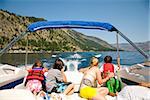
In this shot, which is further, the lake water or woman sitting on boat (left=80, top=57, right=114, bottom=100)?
the lake water

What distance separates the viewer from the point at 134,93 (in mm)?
2729

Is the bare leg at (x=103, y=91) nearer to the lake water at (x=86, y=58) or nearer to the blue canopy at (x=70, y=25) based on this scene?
the lake water at (x=86, y=58)

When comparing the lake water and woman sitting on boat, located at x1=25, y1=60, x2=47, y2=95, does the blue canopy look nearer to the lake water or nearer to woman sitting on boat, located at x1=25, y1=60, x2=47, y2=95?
the lake water

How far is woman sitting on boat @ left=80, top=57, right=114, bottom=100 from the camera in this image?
128 inches

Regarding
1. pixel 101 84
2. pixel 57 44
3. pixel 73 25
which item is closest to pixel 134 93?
pixel 101 84

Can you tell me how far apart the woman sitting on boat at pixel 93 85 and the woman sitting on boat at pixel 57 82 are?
187 millimetres

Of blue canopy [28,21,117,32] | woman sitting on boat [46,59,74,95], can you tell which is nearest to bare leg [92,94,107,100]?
woman sitting on boat [46,59,74,95]

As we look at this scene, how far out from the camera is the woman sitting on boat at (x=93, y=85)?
10.7 ft

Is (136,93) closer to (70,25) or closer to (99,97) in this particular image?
(99,97)

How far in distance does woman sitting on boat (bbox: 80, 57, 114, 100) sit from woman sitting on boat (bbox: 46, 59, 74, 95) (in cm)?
19

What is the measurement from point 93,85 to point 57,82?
1.66ft

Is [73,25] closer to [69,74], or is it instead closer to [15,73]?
[69,74]

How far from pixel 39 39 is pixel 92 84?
244ft

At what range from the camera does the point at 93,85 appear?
11.8ft
